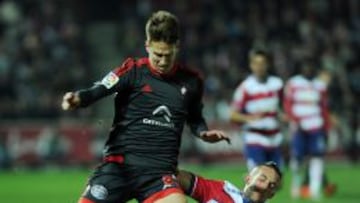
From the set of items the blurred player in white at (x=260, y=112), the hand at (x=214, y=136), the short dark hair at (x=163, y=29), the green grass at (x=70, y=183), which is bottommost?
the green grass at (x=70, y=183)

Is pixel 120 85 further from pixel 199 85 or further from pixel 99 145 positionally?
pixel 99 145

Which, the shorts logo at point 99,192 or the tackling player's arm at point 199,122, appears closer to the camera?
the shorts logo at point 99,192

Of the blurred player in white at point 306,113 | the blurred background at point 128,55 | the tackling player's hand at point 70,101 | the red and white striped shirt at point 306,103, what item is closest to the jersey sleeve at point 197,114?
the tackling player's hand at point 70,101

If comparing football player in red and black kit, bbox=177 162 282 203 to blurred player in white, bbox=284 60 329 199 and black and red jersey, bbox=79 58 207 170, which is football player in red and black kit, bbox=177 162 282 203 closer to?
black and red jersey, bbox=79 58 207 170

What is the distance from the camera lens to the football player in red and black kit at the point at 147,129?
7.49 metres

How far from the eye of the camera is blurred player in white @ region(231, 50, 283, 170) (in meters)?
12.8

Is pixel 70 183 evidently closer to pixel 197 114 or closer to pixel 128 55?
pixel 128 55

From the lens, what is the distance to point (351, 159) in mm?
22828

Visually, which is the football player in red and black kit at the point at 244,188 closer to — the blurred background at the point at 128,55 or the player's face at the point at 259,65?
the player's face at the point at 259,65

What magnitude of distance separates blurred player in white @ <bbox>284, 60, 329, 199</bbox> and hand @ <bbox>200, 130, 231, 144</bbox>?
7.71 metres

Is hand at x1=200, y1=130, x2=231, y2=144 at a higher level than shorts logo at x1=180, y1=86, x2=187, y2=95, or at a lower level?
lower

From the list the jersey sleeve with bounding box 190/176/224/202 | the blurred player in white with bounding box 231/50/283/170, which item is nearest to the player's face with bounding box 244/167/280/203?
the jersey sleeve with bounding box 190/176/224/202

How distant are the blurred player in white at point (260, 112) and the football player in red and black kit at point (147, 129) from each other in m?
4.94

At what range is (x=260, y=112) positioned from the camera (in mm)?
12836
